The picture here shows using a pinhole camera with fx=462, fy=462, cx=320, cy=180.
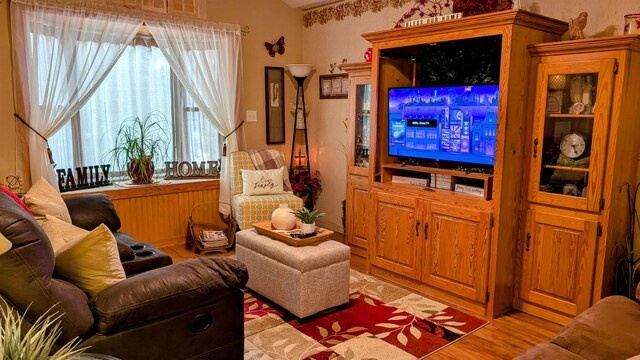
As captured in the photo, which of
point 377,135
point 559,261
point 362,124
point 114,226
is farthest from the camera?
point 362,124

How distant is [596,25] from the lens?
121 inches

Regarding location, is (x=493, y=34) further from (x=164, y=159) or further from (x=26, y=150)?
(x=26, y=150)

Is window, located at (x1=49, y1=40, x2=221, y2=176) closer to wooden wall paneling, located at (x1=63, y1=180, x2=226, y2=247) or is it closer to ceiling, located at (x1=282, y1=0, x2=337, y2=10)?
wooden wall paneling, located at (x1=63, y1=180, x2=226, y2=247)

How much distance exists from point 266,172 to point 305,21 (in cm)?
196

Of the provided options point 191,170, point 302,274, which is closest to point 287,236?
point 302,274

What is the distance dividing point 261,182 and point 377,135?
4.63 feet

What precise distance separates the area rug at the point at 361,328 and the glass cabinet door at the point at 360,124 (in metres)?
1.33

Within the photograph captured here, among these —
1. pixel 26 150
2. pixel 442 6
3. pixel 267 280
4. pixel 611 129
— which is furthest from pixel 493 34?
pixel 26 150

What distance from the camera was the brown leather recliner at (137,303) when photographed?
4.99 feet

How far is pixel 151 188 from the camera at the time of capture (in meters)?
4.44

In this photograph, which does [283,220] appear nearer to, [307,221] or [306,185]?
[307,221]

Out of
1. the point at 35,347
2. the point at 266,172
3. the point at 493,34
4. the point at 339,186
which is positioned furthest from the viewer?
the point at 339,186

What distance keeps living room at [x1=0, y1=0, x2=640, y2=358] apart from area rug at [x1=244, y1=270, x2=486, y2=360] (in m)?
0.15

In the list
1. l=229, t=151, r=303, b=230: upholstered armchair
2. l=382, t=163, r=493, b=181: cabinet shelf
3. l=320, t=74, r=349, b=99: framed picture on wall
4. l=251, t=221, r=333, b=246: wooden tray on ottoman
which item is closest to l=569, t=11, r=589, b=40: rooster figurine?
l=382, t=163, r=493, b=181: cabinet shelf
